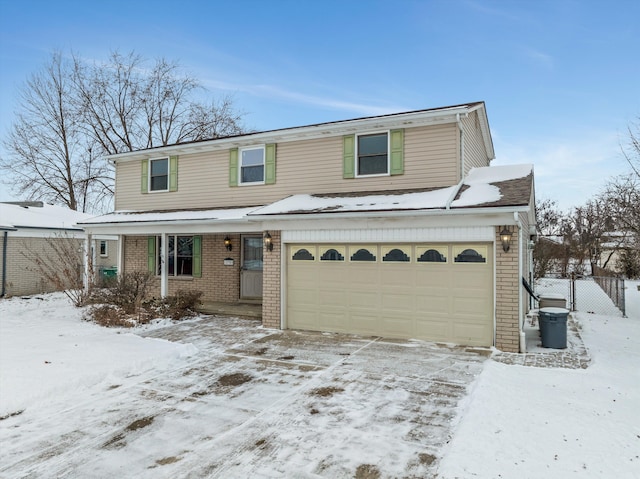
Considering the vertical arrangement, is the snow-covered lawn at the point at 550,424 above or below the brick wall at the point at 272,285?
below

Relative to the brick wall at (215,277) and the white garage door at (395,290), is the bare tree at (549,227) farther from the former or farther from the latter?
the brick wall at (215,277)

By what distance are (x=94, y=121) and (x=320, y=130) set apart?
21117mm

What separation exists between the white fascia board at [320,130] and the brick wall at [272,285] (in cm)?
327

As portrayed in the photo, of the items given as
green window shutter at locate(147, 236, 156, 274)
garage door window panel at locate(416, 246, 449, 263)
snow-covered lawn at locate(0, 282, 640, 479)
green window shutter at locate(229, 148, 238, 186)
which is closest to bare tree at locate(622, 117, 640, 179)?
snow-covered lawn at locate(0, 282, 640, 479)

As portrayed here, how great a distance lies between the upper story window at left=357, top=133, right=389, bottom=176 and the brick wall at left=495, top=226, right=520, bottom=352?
376 centimetres

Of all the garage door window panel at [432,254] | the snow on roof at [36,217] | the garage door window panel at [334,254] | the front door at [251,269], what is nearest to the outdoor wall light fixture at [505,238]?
the garage door window panel at [432,254]

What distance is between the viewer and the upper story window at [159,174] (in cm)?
1429

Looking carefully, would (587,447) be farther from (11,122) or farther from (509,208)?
(11,122)

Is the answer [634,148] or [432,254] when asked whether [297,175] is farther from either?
[634,148]

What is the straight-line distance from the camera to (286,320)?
34.0 feet

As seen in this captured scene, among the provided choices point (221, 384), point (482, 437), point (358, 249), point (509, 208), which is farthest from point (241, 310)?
point (482, 437)

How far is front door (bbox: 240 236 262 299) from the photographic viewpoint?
13594 mm

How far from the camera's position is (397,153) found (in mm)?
10484

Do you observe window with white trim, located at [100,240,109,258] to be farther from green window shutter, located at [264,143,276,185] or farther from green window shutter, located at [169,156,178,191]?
green window shutter, located at [264,143,276,185]
